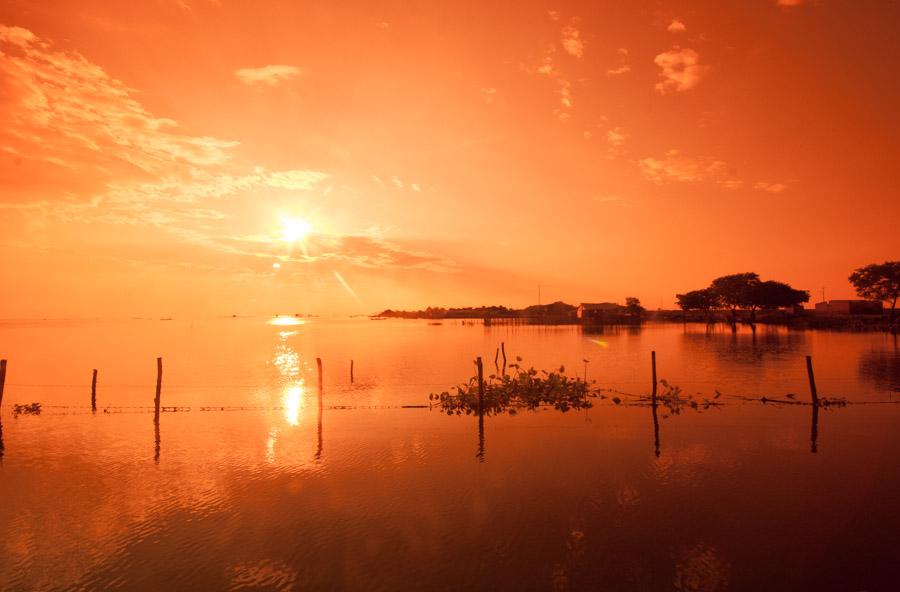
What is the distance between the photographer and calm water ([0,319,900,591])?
12008 mm

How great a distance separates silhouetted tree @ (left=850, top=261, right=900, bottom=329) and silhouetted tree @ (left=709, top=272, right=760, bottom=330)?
22.4 metres

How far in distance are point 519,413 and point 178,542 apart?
2050 centimetres

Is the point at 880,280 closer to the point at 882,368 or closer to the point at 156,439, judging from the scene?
the point at 882,368

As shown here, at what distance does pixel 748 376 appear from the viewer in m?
44.5

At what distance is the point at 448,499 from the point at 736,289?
143660mm

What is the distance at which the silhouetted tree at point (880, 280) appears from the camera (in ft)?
363

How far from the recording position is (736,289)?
136 metres

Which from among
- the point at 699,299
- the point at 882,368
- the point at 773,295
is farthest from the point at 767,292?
the point at 882,368

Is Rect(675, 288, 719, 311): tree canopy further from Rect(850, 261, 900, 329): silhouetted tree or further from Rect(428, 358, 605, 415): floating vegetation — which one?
Rect(428, 358, 605, 415): floating vegetation

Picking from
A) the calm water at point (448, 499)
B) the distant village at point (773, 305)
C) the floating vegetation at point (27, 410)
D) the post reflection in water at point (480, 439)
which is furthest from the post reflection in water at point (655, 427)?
the distant village at point (773, 305)

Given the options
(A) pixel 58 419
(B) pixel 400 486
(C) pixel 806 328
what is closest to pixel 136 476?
(B) pixel 400 486

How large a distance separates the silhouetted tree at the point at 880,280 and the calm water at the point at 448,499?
104 meters

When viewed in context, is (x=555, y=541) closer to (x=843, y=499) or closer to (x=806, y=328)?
(x=843, y=499)

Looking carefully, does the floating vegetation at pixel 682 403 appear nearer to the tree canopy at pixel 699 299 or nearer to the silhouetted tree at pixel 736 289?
the silhouetted tree at pixel 736 289
